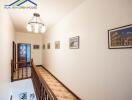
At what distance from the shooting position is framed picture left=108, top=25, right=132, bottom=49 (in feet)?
5.53

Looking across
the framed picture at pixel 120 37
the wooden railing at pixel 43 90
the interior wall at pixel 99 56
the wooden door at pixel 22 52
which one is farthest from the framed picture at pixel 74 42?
the wooden door at pixel 22 52

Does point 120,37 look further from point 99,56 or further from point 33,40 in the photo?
point 33,40

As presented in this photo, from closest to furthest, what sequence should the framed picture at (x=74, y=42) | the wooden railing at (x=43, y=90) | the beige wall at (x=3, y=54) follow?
1. the wooden railing at (x=43, y=90)
2. the beige wall at (x=3, y=54)
3. the framed picture at (x=74, y=42)

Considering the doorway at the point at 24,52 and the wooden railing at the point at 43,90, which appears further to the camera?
the doorway at the point at 24,52

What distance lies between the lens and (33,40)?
8016 millimetres

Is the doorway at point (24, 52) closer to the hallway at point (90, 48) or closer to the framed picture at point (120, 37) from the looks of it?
the hallway at point (90, 48)

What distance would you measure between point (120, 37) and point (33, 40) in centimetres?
710

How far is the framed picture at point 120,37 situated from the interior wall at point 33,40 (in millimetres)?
6865

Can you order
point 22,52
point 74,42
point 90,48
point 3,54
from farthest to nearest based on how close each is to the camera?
point 22,52 → point 74,42 → point 3,54 → point 90,48

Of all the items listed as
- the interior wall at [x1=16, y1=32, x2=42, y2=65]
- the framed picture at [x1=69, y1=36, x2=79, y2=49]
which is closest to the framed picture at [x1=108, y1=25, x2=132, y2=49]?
the framed picture at [x1=69, y1=36, x2=79, y2=49]

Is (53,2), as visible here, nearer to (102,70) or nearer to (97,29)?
(97,29)

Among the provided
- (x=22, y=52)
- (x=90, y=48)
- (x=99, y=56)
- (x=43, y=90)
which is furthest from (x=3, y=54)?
(x=22, y=52)

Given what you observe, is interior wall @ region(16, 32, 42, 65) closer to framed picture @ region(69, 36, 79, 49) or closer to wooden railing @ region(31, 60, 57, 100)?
framed picture @ region(69, 36, 79, 49)

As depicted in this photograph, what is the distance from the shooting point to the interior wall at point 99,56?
1.77 meters
